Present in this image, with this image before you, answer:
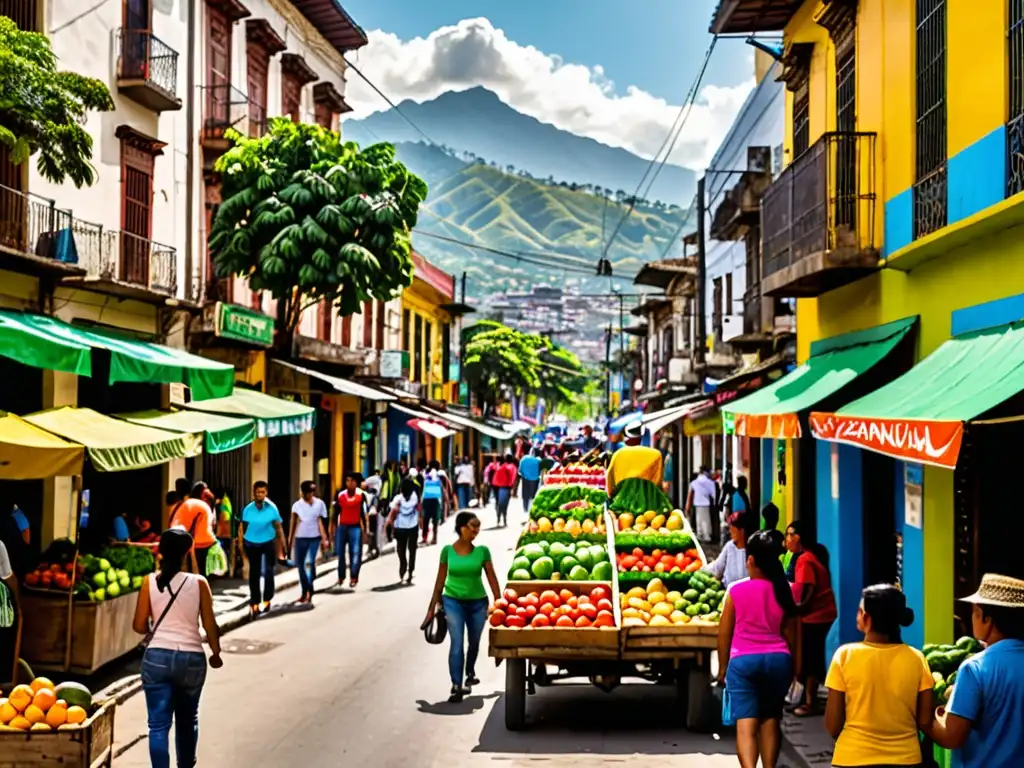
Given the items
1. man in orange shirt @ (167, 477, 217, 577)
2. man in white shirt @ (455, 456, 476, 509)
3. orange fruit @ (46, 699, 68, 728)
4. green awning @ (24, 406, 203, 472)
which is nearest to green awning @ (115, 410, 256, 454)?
man in orange shirt @ (167, 477, 217, 577)

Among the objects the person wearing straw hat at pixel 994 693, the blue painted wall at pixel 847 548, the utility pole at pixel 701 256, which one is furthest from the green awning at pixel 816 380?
the utility pole at pixel 701 256

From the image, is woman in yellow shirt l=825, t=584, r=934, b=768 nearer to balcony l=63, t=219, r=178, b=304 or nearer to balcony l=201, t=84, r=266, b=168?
balcony l=63, t=219, r=178, b=304

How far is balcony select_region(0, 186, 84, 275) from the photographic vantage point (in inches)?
576

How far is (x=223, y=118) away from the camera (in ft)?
75.1

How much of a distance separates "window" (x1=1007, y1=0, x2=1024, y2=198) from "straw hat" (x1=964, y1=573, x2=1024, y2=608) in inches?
153

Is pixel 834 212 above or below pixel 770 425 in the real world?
above

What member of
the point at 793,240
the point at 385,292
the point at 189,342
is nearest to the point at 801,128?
the point at 793,240

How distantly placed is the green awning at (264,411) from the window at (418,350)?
24.5m

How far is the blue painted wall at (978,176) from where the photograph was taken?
8.23 metres

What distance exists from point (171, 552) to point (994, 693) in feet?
15.8

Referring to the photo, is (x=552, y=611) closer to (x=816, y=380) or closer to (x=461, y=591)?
(x=461, y=591)

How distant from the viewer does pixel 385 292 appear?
2153cm

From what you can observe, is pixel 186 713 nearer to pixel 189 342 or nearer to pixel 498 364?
pixel 189 342

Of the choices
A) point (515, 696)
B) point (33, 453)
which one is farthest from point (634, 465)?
point (33, 453)
